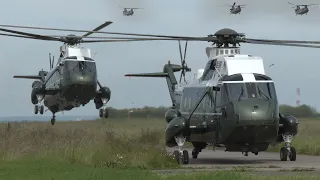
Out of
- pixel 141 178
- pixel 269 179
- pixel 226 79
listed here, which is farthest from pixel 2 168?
pixel 226 79

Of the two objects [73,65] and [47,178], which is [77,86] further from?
[47,178]

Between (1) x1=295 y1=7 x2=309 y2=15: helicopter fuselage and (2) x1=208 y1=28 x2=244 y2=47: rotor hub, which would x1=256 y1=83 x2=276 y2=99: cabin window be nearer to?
(2) x1=208 y1=28 x2=244 y2=47: rotor hub

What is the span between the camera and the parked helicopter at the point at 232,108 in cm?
2302

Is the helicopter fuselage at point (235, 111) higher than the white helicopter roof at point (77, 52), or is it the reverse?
the white helicopter roof at point (77, 52)

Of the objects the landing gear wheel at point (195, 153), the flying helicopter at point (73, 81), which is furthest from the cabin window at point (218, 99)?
the flying helicopter at point (73, 81)

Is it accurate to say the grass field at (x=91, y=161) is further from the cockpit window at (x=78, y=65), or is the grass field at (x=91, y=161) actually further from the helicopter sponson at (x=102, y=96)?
the helicopter sponson at (x=102, y=96)

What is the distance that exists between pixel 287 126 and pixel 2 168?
39.1 ft

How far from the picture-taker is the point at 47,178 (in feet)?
49.4

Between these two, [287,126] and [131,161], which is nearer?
[131,161]

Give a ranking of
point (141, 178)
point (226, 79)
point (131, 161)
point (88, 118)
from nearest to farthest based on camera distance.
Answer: point (141, 178), point (131, 161), point (226, 79), point (88, 118)

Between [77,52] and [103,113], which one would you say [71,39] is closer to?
[77,52]

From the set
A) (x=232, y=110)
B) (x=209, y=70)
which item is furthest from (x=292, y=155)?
(x=209, y=70)

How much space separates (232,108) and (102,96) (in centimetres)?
2125

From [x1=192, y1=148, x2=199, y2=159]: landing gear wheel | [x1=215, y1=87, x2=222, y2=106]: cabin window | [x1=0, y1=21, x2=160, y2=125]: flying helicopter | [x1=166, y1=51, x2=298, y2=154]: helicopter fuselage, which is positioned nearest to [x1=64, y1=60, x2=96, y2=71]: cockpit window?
[x1=0, y1=21, x2=160, y2=125]: flying helicopter
